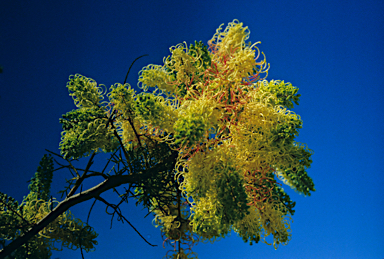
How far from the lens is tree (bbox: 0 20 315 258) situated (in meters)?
0.69

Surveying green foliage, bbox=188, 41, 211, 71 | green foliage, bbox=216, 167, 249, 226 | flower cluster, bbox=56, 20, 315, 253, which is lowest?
green foliage, bbox=216, 167, 249, 226

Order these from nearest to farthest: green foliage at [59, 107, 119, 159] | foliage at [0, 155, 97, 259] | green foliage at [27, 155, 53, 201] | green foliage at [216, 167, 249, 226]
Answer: green foliage at [216, 167, 249, 226], green foliage at [59, 107, 119, 159], foliage at [0, 155, 97, 259], green foliage at [27, 155, 53, 201]

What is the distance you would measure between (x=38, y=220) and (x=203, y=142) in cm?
68

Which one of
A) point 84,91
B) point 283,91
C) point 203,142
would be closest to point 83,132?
point 84,91

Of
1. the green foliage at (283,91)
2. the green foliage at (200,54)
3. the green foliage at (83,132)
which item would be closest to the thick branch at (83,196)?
the green foliage at (83,132)

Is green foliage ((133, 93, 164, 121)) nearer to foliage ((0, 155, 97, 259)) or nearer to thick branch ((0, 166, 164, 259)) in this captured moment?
thick branch ((0, 166, 164, 259))

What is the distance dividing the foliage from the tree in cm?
10

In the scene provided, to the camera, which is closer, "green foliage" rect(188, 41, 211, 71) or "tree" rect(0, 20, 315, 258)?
"tree" rect(0, 20, 315, 258)

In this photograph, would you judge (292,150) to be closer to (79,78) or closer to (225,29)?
(225,29)

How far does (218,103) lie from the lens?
29.1 inches

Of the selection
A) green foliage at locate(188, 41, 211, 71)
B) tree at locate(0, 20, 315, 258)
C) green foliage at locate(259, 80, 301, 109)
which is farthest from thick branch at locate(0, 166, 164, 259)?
green foliage at locate(259, 80, 301, 109)

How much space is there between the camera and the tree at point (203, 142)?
69 cm

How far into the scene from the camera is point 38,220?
0.97 metres

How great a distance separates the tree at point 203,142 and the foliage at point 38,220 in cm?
10
